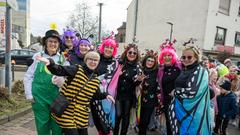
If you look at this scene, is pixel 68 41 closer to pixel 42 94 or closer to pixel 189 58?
pixel 42 94

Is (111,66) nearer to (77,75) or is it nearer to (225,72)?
(77,75)

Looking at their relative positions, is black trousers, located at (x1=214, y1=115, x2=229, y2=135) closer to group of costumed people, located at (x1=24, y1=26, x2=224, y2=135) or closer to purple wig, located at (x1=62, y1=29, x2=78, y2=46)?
group of costumed people, located at (x1=24, y1=26, x2=224, y2=135)

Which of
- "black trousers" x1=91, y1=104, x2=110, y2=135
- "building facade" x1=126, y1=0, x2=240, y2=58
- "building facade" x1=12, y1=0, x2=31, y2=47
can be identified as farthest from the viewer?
"building facade" x1=12, y1=0, x2=31, y2=47

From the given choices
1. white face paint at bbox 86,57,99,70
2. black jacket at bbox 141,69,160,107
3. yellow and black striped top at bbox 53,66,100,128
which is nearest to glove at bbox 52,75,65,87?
yellow and black striped top at bbox 53,66,100,128

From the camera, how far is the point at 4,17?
7.10 metres

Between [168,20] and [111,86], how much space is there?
80.1ft

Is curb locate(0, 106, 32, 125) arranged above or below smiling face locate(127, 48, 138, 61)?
below

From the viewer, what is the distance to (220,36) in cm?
2519

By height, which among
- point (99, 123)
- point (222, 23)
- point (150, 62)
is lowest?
point (99, 123)

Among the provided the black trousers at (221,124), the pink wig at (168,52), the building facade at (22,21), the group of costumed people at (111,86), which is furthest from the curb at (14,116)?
the building facade at (22,21)

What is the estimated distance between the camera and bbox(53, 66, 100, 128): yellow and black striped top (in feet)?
10.8

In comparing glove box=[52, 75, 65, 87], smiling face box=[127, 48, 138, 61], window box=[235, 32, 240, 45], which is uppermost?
window box=[235, 32, 240, 45]

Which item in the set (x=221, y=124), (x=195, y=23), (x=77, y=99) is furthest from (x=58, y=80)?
(x=195, y=23)

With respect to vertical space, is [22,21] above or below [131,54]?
above
